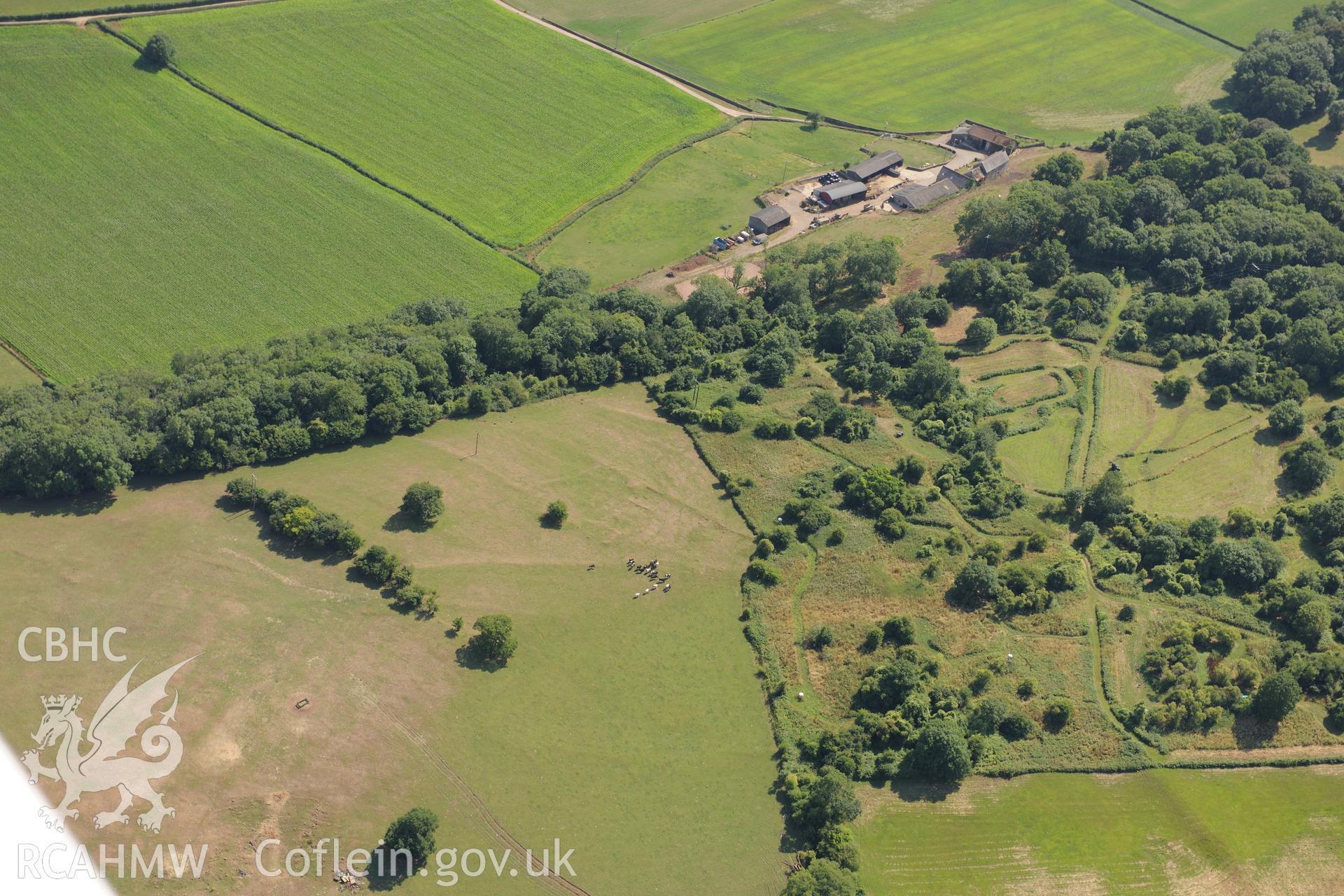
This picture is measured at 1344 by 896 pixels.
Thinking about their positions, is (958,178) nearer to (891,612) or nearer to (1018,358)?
(1018,358)

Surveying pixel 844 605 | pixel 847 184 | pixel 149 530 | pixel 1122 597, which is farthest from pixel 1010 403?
→ pixel 149 530

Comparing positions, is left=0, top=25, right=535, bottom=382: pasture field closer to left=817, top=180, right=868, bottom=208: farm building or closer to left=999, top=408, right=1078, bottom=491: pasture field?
left=817, top=180, right=868, bottom=208: farm building

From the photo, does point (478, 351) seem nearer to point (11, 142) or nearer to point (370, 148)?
point (370, 148)

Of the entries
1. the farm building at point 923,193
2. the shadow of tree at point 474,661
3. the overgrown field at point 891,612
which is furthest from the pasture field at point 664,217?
the shadow of tree at point 474,661

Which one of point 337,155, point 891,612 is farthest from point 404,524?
point 337,155

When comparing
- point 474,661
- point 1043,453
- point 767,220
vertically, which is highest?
point 767,220

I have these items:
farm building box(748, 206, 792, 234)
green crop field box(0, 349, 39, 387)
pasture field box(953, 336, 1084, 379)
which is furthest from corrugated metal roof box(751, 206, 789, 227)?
green crop field box(0, 349, 39, 387)
